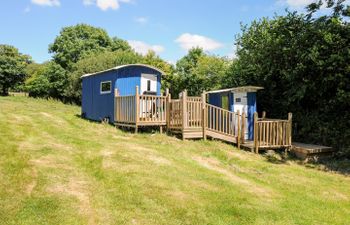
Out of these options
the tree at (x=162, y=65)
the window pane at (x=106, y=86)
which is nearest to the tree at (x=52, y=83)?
the tree at (x=162, y=65)

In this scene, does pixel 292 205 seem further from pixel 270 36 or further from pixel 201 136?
pixel 270 36

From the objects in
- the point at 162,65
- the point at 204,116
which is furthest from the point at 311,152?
the point at 162,65

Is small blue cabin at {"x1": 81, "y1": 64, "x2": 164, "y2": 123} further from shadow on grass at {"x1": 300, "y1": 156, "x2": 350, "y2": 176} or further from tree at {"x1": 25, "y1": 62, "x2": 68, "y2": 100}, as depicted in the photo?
tree at {"x1": 25, "y1": 62, "x2": 68, "y2": 100}

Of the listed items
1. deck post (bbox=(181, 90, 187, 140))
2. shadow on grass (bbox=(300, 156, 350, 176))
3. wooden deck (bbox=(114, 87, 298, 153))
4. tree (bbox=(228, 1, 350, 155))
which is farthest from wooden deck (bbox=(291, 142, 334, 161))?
deck post (bbox=(181, 90, 187, 140))

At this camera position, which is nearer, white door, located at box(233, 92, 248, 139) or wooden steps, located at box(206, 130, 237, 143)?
wooden steps, located at box(206, 130, 237, 143)

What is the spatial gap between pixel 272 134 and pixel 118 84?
23.1 ft

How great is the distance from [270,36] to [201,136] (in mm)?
6563

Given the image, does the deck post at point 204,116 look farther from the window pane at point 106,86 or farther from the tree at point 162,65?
the tree at point 162,65

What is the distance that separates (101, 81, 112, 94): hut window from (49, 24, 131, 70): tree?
23670 millimetres

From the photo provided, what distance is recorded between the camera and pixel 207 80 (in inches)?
1054

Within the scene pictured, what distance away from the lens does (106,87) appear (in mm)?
15586

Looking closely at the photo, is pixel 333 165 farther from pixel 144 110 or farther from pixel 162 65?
pixel 162 65

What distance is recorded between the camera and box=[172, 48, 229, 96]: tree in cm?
2647

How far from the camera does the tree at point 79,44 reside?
3897cm
